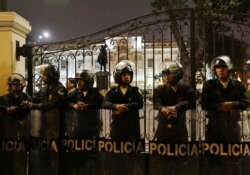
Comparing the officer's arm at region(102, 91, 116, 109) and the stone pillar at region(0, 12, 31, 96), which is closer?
the officer's arm at region(102, 91, 116, 109)

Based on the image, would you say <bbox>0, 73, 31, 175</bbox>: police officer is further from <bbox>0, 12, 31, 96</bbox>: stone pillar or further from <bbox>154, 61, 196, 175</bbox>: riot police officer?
<bbox>154, 61, 196, 175</bbox>: riot police officer

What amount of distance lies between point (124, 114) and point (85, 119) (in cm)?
63

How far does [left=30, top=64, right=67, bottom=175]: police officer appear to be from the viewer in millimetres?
6570

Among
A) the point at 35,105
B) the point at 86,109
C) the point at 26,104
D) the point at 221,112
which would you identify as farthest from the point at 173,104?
the point at 26,104

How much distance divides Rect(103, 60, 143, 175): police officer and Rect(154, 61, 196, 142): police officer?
308mm

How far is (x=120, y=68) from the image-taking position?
6195 mm

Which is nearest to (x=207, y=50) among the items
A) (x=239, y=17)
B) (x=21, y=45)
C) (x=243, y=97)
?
(x=239, y=17)

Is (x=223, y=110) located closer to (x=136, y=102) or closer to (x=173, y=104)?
(x=173, y=104)

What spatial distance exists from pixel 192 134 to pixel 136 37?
1888 mm

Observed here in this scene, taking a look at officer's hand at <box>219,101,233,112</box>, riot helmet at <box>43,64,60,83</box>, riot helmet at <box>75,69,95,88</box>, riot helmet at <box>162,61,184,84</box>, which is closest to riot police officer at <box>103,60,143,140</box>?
riot helmet at <box>75,69,95,88</box>

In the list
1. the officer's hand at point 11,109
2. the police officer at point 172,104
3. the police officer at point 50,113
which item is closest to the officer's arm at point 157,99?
the police officer at point 172,104

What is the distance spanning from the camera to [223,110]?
19.3 feet

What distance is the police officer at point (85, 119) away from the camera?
642cm

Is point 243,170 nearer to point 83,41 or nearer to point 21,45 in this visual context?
point 83,41
